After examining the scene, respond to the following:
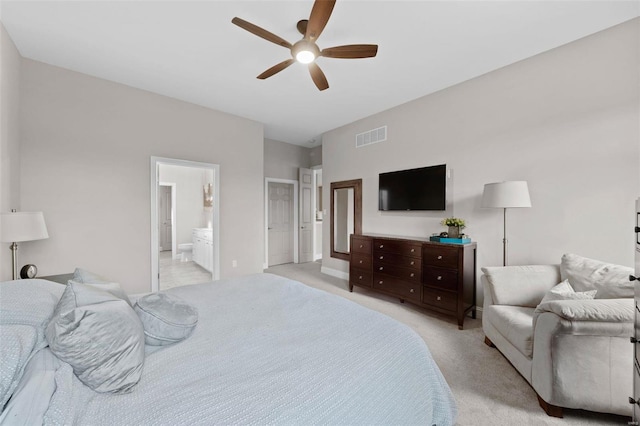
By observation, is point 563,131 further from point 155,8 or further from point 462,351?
point 155,8

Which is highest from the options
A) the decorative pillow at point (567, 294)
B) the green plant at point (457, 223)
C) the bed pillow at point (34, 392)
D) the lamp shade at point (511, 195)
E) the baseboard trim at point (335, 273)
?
the lamp shade at point (511, 195)

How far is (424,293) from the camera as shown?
3102mm

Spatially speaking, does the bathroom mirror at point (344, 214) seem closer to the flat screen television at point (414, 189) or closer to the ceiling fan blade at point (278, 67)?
the flat screen television at point (414, 189)

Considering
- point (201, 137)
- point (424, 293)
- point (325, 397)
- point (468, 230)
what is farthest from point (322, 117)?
point (325, 397)

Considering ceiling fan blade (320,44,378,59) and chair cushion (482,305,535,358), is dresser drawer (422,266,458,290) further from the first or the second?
ceiling fan blade (320,44,378,59)

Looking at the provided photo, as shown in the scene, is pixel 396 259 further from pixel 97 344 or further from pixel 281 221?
pixel 281 221

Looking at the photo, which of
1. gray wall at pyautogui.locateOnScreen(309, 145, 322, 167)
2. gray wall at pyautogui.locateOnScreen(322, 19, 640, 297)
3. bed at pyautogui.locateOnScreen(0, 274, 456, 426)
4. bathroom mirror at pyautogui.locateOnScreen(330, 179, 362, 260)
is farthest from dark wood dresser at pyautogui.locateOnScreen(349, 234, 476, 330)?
gray wall at pyautogui.locateOnScreen(309, 145, 322, 167)

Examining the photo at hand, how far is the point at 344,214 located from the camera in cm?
487

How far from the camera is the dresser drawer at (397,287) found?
3207 mm

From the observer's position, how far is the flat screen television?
339cm

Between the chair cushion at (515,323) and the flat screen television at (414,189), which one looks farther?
the flat screen television at (414,189)

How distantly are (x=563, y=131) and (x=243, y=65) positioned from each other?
337 centimetres

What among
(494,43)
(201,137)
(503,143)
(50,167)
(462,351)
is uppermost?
(494,43)

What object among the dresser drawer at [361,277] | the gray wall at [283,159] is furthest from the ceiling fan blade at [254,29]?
the gray wall at [283,159]
